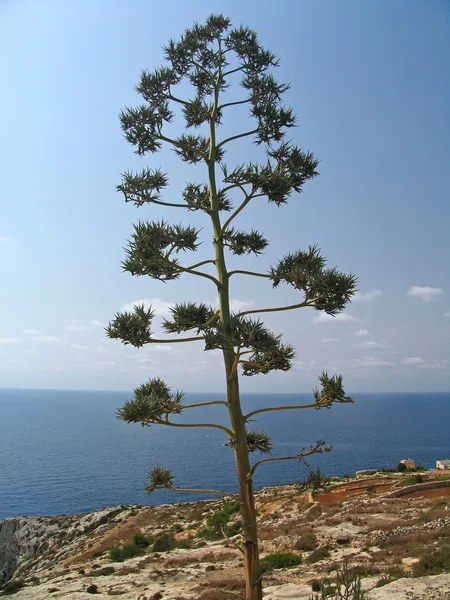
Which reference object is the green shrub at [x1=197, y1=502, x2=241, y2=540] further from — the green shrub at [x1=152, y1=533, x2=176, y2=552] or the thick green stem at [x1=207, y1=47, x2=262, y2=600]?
the thick green stem at [x1=207, y1=47, x2=262, y2=600]

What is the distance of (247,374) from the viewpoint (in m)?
7.92

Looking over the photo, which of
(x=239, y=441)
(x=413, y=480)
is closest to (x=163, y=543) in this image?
(x=413, y=480)

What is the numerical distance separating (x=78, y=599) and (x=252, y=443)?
54.0 feet

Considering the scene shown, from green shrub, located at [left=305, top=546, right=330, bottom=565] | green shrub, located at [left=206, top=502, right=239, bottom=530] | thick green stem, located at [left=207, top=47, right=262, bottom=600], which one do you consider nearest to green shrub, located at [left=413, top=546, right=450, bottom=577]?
green shrub, located at [left=305, top=546, right=330, bottom=565]

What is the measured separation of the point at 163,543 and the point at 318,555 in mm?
13503

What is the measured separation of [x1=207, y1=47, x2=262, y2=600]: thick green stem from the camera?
6926mm

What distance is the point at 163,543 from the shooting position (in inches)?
1166

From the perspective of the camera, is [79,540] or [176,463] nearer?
[79,540]

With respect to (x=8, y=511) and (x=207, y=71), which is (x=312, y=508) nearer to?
(x=207, y=71)

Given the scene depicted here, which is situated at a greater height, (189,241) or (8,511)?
(189,241)

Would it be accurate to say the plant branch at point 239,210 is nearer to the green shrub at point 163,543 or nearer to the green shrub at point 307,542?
the green shrub at point 307,542

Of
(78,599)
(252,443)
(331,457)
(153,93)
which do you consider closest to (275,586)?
(78,599)

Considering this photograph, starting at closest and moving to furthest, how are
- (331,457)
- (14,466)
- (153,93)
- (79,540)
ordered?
(153,93)
(79,540)
(14,466)
(331,457)

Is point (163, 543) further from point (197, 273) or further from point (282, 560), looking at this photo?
point (197, 273)
